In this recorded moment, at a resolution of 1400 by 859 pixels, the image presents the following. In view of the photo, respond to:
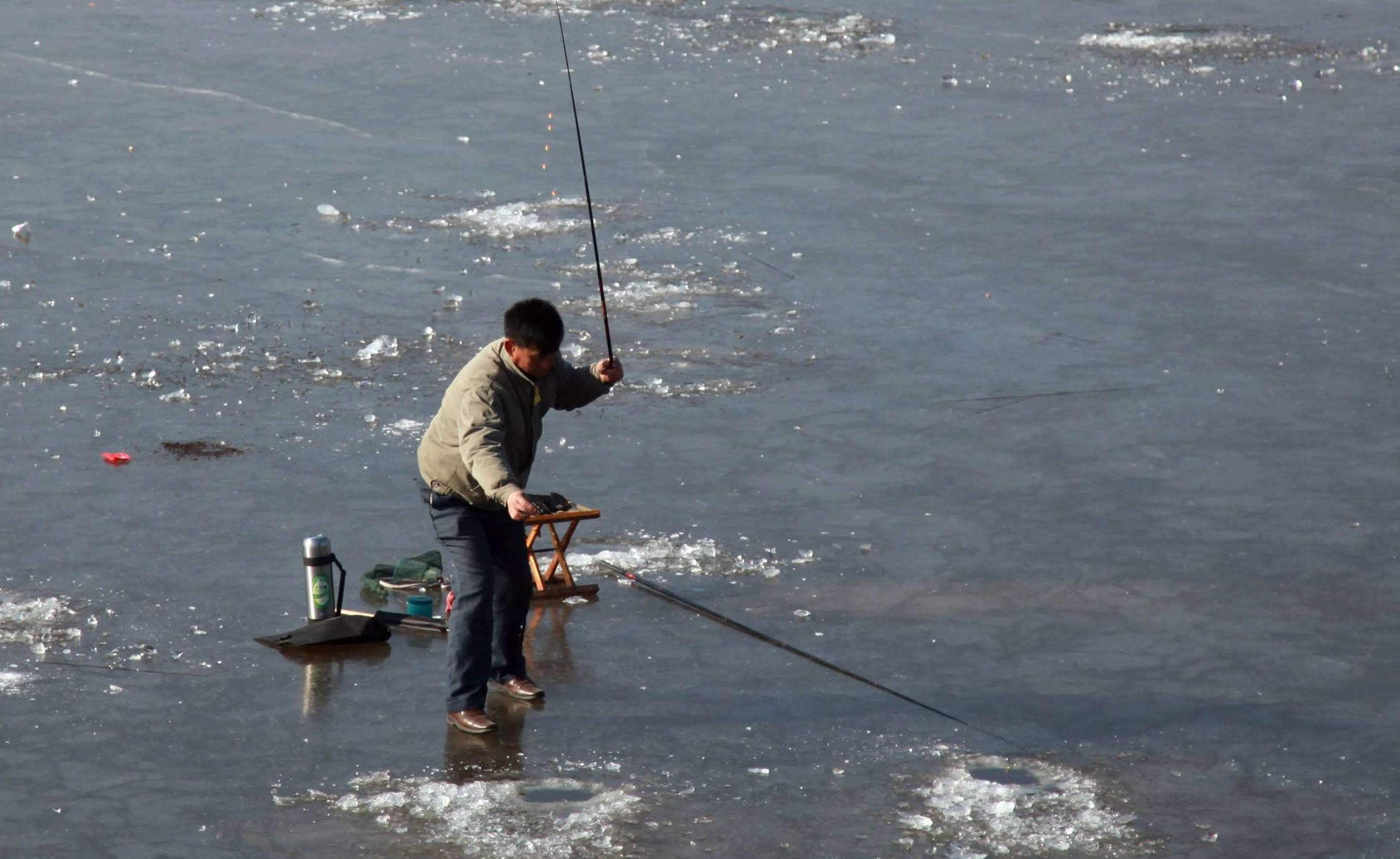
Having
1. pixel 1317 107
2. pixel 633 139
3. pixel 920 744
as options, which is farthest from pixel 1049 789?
pixel 1317 107

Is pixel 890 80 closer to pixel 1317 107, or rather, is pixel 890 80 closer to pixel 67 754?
pixel 1317 107

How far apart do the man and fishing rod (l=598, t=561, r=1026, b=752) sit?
1.08 metres

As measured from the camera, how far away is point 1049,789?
641 centimetres

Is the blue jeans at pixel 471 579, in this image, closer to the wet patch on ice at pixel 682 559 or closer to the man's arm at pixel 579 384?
the man's arm at pixel 579 384

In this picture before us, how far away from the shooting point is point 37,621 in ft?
25.1

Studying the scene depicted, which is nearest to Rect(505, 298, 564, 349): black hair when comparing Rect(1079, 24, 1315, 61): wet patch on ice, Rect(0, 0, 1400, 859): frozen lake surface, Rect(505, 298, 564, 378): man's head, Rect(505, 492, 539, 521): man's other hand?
Rect(505, 298, 564, 378): man's head

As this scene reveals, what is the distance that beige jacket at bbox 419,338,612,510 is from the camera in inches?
256

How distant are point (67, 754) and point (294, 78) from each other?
13449 millimetres

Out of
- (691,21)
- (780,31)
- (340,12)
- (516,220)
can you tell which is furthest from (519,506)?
(340,12)

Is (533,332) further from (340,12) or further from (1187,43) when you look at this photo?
(340,12)

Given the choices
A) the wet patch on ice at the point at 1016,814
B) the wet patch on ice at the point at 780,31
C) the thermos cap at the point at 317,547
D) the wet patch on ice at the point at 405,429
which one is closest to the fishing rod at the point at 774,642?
the wet patch on ice at the point at 1016,814

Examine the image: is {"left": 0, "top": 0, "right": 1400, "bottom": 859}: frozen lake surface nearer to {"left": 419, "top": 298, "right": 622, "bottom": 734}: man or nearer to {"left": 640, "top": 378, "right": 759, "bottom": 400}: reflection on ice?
{"left": 640, "top": 378, "right": 759, "bottom": 400}: reflection on ice

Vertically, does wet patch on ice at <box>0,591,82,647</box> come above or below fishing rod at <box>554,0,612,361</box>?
below

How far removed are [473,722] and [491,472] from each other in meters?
1.01
